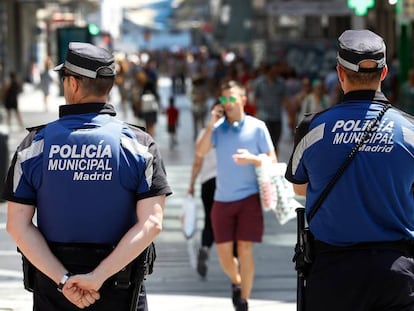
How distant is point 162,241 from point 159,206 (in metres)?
8.04

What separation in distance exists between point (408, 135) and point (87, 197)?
4.63 feet

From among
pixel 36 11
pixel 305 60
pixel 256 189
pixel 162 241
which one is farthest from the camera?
pixel 36 11

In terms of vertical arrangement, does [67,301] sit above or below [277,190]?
above

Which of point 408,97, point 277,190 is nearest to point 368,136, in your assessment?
point 277,190

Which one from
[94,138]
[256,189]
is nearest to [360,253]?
[94,138]

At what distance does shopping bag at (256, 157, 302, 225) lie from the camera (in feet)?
28.8

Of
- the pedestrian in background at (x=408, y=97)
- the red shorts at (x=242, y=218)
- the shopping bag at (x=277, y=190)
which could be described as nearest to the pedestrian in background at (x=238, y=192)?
the red shorts at (x=242, y=218)

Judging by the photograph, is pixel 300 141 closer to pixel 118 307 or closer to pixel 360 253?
pixel 360 253

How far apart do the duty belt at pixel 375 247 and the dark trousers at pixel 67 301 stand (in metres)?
0.85

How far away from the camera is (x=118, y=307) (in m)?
4.98

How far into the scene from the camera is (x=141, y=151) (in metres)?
4.98

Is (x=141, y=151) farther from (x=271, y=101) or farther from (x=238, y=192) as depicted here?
(x=271, y=101)

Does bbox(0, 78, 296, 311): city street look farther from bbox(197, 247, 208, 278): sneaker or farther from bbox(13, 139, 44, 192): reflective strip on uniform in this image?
bbox(13, 139, 44, 192): reflective strip on uniform

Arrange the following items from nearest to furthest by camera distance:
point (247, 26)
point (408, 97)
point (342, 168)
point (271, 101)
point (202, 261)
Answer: point (342, 168), point (202, 261), point (271, 101), point (408, 97), point (247, 26)
